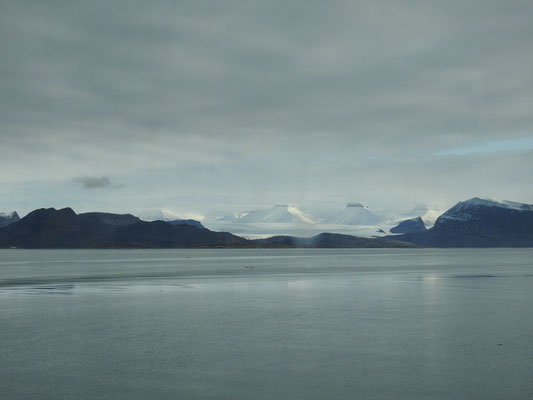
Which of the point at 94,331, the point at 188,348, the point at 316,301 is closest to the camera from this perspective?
the point at 188,348

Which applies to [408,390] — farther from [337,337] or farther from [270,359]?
[337,337]

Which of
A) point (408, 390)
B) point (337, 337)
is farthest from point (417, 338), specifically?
point (408, 390)

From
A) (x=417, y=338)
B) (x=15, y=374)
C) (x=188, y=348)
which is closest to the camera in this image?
(x=15, y=374)

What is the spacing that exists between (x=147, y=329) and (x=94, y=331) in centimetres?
279

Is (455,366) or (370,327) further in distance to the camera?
(370,327)

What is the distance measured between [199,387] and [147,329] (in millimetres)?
12719

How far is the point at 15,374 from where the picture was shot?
19047 mm

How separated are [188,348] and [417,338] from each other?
11234 mm

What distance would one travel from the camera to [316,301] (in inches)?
1750

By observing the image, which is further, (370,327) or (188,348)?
(370,327)

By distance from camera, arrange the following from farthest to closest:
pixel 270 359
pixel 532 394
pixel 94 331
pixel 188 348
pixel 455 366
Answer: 1. pixel 94 331
2. pixel 188 348
3. pixel 270 359
4. pixel 455 366
5. pixel 532 394

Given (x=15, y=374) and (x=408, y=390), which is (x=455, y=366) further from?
(x=15, y=374)

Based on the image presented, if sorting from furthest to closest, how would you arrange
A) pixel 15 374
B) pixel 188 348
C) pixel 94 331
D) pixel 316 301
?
1. pixel 316 301
2. pixel 94 331
3. pixel 188 348
4. pixel 15 374

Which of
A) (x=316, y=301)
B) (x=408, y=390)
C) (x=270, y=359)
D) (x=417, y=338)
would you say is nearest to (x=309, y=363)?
(x=270, y=359)
